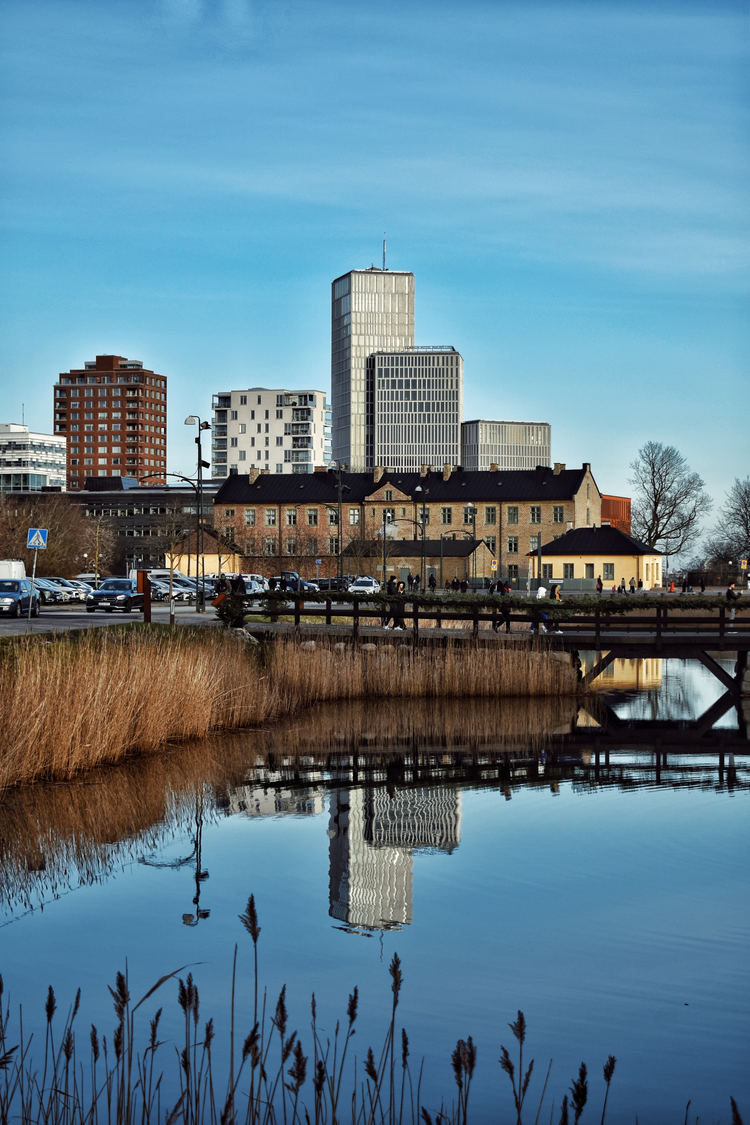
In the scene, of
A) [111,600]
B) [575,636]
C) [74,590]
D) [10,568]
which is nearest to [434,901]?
[575,636]

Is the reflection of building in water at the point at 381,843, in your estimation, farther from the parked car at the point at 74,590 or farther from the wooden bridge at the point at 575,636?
the parked car at the point at 74,590

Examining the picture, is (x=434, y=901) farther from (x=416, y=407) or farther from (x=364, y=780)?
(x=416, y=407)

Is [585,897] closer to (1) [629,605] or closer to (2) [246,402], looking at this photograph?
(1) [629,605]

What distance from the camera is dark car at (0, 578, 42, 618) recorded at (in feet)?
138

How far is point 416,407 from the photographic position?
636ft

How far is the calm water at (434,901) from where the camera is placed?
8.18m

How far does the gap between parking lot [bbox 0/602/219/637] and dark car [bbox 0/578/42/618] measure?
1.21ft

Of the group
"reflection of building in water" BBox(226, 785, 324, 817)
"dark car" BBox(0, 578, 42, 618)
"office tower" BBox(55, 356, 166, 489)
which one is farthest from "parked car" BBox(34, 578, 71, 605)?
"office tower" BBox(55, 356, 166, 489)

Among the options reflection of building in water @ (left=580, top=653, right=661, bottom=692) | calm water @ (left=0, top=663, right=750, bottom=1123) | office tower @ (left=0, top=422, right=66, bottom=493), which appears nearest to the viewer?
calm water @ (left=0, top=663, right=750, bottom=1123)

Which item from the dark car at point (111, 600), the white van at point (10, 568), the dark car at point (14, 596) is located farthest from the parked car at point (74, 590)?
the dark car at point (14, 596)

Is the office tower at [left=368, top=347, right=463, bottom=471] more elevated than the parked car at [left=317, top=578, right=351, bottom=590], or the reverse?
the office tower at [left=368, top=347, right=463, bottom=471]

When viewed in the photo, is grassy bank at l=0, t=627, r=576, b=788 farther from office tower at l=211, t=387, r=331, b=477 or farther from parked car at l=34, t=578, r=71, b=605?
office tower at l=211, t=387, r=331, b=477

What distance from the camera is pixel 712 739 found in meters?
24.1

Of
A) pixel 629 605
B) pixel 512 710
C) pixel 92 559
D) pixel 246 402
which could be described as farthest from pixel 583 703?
pixel 246 402
